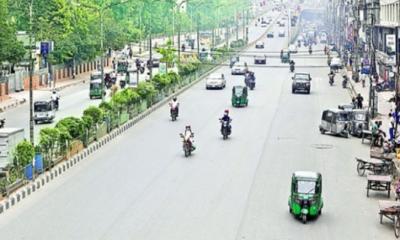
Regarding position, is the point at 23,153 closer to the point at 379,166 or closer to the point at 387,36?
the point at 379,166

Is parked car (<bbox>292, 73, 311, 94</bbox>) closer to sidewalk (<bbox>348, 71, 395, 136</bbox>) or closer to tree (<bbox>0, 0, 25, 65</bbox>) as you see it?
sidewalk (<bbox>348, 71, 395, 136</bbox>)

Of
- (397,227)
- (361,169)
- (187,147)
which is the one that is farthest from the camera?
(187,147)

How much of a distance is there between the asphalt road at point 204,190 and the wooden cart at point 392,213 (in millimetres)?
305

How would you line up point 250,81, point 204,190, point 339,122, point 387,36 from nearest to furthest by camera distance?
1. point 204,190
2. point 339,122
3. point 387,36
4. point 250,81

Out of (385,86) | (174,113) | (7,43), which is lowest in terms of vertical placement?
(174,113)

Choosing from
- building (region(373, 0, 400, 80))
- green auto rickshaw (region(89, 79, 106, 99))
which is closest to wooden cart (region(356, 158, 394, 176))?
building (region(373, 0, 400, 80))

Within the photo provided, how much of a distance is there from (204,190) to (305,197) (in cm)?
525

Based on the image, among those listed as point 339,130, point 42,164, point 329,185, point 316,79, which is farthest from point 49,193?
point 316,79

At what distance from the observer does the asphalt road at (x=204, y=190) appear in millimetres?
24875

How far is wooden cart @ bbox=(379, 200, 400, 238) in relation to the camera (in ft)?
79.8

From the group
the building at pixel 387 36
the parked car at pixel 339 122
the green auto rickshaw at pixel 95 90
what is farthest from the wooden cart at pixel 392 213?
the green auto rickshaw at pixel 95 90

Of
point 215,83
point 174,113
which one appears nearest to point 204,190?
point 174,113

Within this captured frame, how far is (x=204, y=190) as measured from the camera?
30344 mm

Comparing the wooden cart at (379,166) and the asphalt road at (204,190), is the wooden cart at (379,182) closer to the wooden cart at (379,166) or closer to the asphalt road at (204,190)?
the asphalt road at (204,190)
